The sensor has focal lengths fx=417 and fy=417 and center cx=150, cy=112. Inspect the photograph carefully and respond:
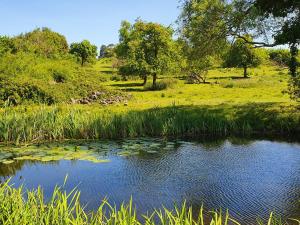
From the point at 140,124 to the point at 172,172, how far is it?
701 centimetres

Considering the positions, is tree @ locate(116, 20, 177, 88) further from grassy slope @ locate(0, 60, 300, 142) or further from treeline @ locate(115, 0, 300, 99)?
grassy slope @ locate(0, 60, 300, 142)

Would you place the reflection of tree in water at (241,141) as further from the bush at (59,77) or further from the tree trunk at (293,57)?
the bush at (59,77)

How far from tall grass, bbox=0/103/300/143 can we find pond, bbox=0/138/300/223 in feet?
3.58

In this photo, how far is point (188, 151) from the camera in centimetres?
1988

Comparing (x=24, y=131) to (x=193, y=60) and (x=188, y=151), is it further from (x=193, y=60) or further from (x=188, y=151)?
(x=193, y=60)

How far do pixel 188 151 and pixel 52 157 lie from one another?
6.32m

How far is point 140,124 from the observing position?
23.0m

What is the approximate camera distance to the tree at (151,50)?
46688 millimetres

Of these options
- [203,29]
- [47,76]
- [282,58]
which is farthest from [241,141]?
[282,58]

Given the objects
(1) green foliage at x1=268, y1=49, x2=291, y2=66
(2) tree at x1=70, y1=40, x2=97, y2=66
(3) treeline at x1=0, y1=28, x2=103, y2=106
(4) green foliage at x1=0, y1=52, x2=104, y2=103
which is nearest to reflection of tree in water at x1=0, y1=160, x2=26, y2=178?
(3) treeline at x1=0, y1=28, x2=103, y2=106

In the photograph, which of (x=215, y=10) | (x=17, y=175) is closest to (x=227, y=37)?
(x=215, y=10)

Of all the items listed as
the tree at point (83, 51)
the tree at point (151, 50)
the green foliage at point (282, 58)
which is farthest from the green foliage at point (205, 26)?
the tree at point (83, 51)

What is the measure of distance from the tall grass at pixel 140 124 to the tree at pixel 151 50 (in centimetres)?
2210

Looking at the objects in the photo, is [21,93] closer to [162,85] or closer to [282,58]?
[162,85]
